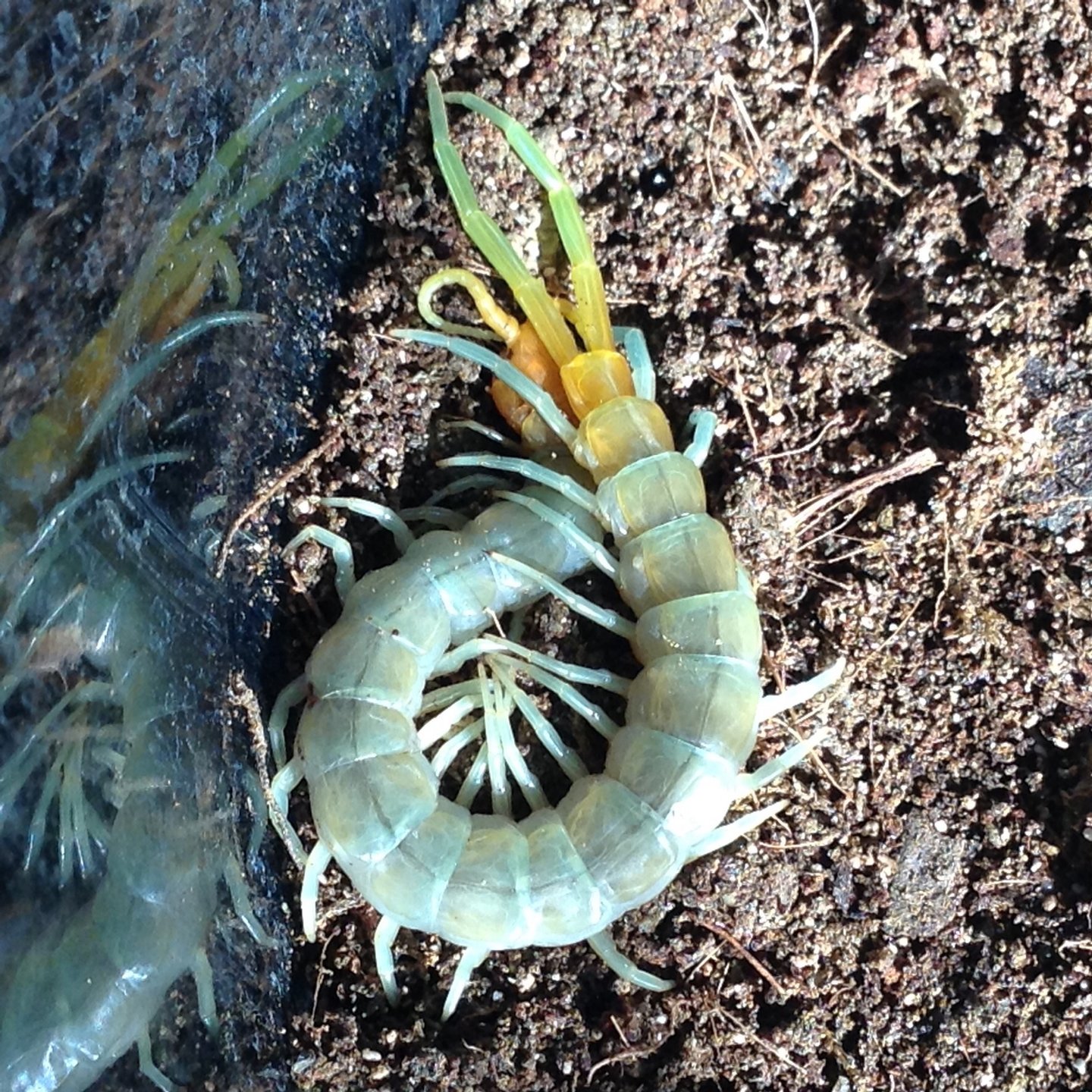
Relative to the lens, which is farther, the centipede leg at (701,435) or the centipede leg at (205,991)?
the centipede leg at (701,435)

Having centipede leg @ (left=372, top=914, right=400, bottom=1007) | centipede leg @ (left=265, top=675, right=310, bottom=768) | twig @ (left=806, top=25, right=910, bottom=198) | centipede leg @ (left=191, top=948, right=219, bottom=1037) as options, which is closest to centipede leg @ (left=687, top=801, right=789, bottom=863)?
centipede leg @ (left=372, top=914, right=400, bottom=1007)

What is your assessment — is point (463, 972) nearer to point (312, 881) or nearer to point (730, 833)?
point (312, 881)

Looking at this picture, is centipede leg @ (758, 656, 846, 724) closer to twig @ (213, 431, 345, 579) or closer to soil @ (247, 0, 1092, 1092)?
soil @ (247, 0, 1092, 1092)

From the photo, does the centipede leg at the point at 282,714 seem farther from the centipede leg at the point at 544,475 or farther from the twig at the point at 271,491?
the centipede leg at the point at 544,475

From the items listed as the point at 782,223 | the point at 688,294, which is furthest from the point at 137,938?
the point at 782,223

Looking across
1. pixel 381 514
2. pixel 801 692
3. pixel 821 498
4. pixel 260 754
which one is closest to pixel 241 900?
pixel 260 754

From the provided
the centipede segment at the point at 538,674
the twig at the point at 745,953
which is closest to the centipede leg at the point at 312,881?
the centipede segment at the point at 538,674
